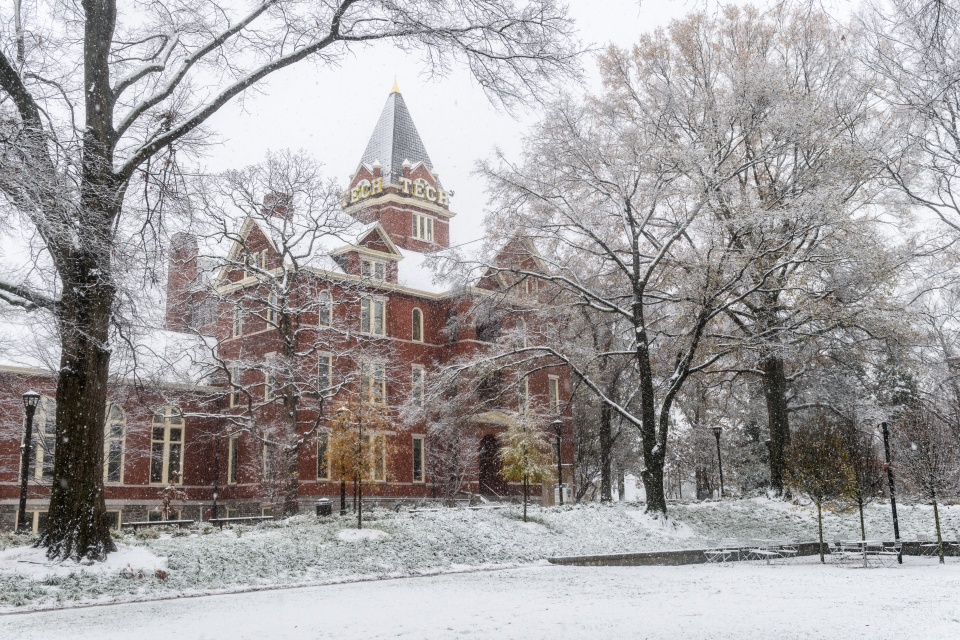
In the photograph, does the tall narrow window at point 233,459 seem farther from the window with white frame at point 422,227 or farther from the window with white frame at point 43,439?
the window with white frame at point 422,227

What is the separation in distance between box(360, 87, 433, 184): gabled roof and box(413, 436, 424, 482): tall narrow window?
17652 mm

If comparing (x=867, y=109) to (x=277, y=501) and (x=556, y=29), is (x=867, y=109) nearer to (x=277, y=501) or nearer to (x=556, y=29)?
(x=556, y=29)

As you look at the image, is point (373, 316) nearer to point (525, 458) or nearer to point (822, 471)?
point (525, 458)

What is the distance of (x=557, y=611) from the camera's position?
32.3ft

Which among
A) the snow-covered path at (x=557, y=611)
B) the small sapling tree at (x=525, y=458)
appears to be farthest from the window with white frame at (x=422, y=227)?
the snow-covered path at (x=557, y=611)

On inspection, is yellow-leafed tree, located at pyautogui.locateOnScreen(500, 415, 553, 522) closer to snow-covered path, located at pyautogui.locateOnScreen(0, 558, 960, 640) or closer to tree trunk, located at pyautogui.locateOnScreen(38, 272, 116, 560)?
snow-covered path, located at pyautogui.locateOnScreen(0, 558, 960, 640)

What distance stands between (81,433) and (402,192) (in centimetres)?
3759

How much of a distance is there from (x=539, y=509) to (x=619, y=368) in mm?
11776

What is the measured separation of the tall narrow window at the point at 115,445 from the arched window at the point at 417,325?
43.0 ft

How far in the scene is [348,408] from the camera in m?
21.8

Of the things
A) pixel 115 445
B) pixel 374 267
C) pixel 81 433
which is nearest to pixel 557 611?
pixel 81 433

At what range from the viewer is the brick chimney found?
13828 millimetres

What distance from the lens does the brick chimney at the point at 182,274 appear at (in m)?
13.8

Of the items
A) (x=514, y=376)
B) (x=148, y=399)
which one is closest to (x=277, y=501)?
(x=148, y=399)
